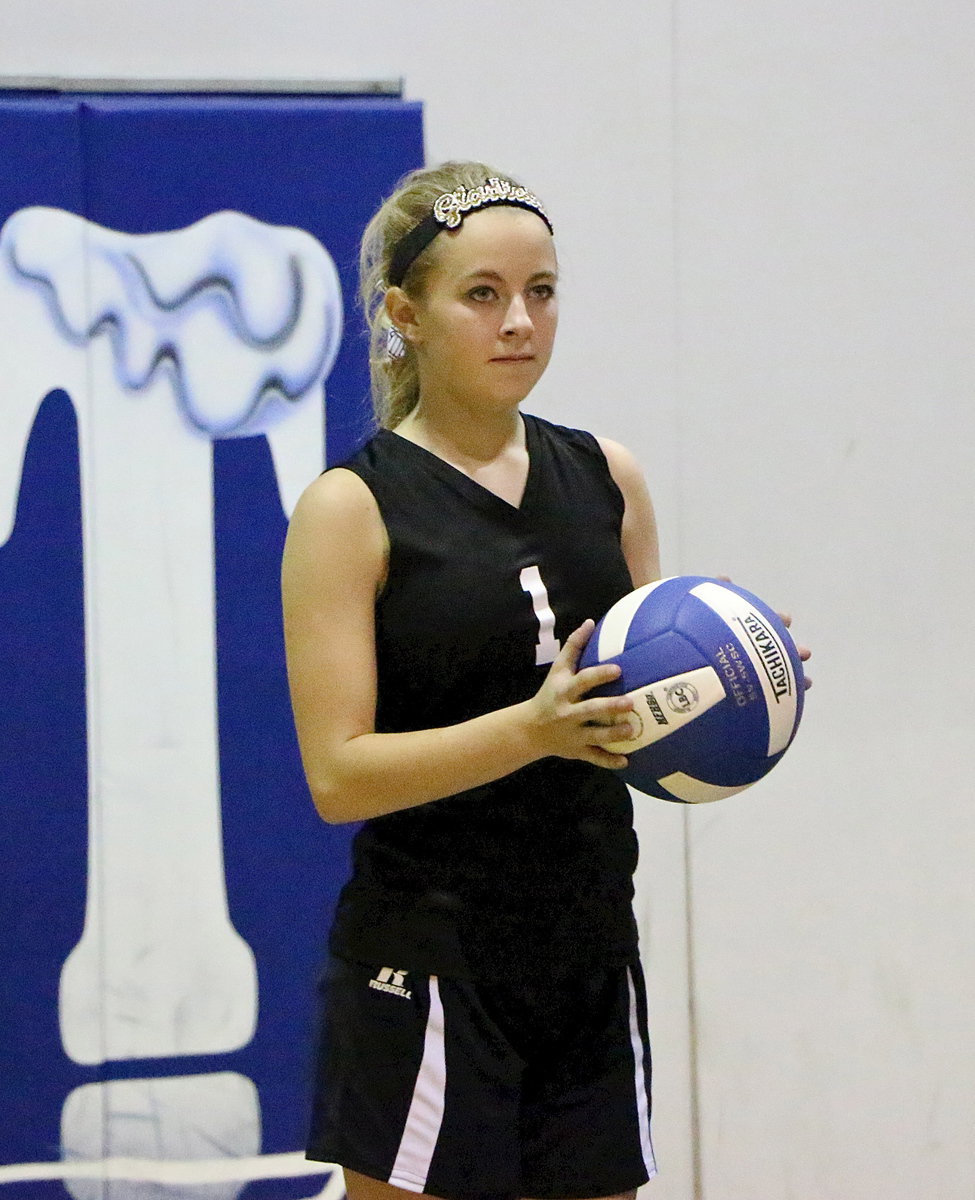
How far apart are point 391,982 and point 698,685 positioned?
0.50 metres

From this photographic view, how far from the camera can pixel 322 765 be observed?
1.59 metres

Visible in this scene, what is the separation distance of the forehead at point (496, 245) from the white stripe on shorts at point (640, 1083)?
0.86 m

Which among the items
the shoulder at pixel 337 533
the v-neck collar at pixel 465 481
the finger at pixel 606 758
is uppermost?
the v-neck collar at pixel 465 481

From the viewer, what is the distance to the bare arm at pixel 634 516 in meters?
1.86

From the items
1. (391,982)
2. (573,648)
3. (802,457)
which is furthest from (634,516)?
(802,457)

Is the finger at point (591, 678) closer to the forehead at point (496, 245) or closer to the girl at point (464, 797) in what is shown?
the girl at point (464, 797)

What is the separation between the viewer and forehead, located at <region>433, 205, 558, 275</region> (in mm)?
1666

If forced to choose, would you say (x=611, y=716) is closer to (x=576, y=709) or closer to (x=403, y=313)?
(x=576, y=709)

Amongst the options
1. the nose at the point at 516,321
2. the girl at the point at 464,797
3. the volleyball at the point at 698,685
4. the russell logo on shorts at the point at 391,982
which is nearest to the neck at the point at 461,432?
the girl at the point at 464,797

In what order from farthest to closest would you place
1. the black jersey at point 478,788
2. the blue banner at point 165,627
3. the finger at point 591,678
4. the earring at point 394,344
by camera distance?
the blue banner at point 165,627, the earring at point 394,344, the black jersey at point 478,788, the finger at point 591,678

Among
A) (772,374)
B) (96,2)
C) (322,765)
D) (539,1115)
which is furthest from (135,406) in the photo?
(539,1115)

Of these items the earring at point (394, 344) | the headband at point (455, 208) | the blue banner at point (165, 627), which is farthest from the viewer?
the blue banner at point (165, 627)

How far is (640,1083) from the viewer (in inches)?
67.2

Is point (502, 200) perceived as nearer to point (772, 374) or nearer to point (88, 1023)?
point (772, 374)
